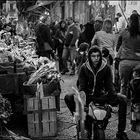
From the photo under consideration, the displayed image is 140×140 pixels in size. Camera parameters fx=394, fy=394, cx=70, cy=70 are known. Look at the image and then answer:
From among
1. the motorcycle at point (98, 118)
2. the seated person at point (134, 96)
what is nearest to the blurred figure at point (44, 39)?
the seated person at point (134, 96)

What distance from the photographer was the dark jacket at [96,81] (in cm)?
561

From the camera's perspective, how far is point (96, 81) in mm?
5633

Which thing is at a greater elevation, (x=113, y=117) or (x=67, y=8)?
(x=67, y=8)

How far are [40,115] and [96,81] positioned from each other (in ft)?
3.56

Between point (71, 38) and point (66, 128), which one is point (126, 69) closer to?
point (66, 128)

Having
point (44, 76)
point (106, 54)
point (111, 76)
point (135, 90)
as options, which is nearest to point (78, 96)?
point (111, 76)

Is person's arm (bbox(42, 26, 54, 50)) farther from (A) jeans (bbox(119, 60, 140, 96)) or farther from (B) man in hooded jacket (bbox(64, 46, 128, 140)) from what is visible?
(B) man in hooded jacket (bbox(64, 46, 128, 140))

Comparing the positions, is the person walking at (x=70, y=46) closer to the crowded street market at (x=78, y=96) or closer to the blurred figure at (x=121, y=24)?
the blurred figure at (x=121, y=24)

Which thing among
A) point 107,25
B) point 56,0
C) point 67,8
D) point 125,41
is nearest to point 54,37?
point 107,25

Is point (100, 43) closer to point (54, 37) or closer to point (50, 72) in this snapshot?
point (50, 72)

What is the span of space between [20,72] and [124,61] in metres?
1.96

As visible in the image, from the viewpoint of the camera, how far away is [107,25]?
28.6 ft

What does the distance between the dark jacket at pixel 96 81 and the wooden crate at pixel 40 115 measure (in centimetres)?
69

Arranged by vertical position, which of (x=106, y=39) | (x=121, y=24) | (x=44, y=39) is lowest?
(x=44, y=39)
